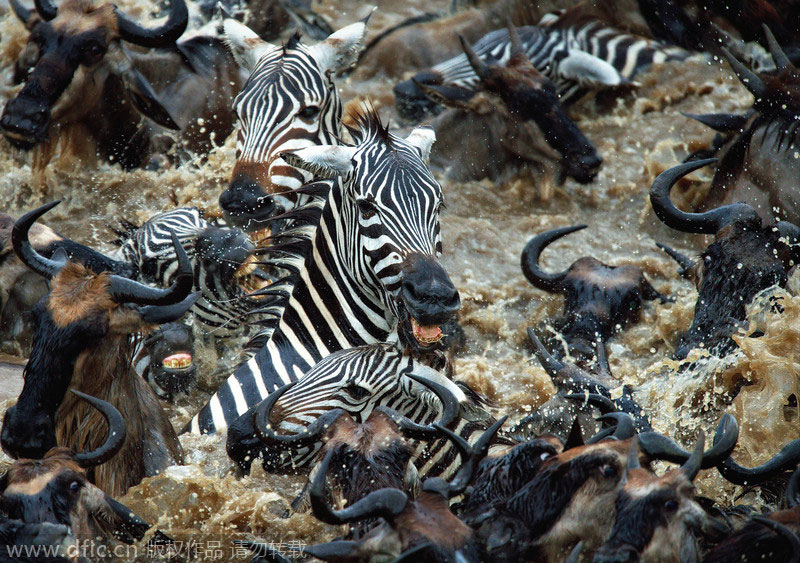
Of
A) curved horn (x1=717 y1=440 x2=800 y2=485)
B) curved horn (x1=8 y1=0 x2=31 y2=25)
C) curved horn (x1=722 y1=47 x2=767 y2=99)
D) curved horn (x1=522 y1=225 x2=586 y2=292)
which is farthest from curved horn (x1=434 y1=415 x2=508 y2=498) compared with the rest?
curved horn (x1=8 y1=0 x2=31 y2=25)

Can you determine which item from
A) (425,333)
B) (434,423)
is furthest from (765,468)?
(425,333)

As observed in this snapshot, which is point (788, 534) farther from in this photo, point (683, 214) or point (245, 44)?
point (245, 44)

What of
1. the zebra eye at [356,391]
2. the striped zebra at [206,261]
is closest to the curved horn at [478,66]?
the striped zebra at [206,261]

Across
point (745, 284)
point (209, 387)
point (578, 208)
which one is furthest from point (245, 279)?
point (578, 208)

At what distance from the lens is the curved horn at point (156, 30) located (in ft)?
26.3

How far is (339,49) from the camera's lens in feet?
21.8

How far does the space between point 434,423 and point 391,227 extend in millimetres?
1077

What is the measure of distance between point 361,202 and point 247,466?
139 cm

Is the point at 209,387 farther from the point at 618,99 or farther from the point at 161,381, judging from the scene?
the point at 618,99

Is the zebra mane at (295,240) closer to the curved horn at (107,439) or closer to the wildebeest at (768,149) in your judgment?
the curved horn at (107,439)

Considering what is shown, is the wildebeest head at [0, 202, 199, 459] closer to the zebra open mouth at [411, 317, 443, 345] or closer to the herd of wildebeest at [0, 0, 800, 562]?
the herd of wildebeest at [0, 0, 800, 562]

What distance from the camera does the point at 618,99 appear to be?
10203mm

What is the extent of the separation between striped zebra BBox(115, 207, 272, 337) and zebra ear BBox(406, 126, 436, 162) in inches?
60.7

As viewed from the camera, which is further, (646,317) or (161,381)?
(646,317)
